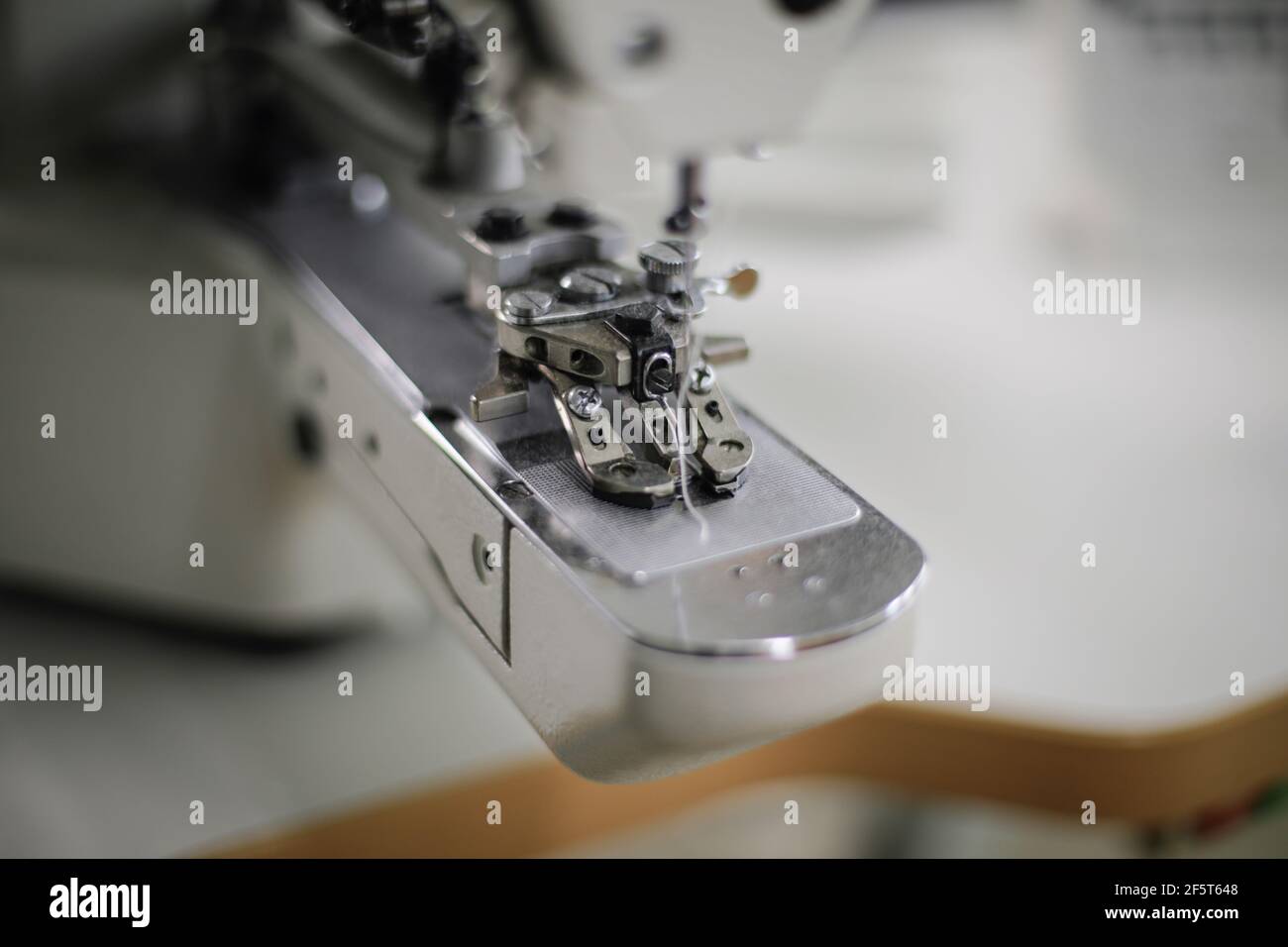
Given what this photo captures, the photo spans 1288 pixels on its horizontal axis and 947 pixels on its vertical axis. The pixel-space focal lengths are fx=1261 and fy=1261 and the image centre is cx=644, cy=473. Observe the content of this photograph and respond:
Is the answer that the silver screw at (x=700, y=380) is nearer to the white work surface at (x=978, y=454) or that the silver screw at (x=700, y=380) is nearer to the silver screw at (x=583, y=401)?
the silver screw at (x=583, y=401)

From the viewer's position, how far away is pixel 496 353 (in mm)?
588

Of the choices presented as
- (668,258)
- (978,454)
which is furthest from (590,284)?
(978,454)

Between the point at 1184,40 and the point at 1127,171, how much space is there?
269 millimetres

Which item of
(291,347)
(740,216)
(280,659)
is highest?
(291,347)

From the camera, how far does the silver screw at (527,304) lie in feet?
1.81

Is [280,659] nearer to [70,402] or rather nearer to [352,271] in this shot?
[70,402]

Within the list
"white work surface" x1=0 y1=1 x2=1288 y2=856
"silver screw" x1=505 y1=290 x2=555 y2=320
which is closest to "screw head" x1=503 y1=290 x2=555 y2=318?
"silver screw" x1=505 y1=290 x2=555 y2=320

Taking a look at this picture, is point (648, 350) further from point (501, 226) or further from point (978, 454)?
point (978, 454)

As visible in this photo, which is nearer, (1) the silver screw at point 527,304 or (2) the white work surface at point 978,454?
(1) the silver screw at point 527,304

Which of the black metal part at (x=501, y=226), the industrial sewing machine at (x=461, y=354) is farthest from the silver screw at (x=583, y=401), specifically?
the black metal part at (x=501, y=226)

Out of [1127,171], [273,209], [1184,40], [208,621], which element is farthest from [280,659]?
[1184,40]

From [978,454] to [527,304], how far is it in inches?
25.2

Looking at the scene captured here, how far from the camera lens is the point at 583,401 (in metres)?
0.54

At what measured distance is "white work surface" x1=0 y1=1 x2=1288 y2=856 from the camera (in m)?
0.88
